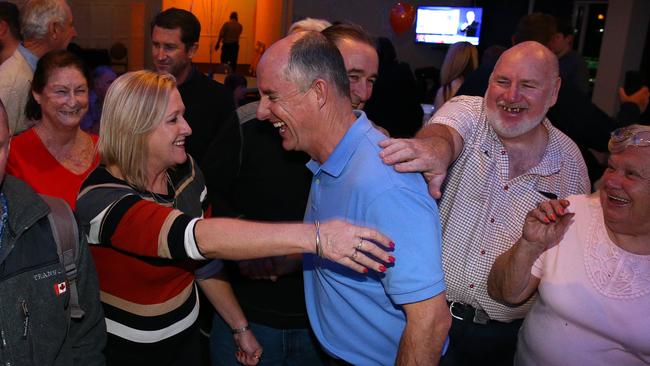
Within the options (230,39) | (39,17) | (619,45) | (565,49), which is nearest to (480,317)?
(39,17)

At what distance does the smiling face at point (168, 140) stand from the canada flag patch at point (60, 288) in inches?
20.5

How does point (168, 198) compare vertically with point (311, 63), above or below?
below

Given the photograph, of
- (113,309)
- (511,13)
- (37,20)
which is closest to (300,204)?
(113,309)

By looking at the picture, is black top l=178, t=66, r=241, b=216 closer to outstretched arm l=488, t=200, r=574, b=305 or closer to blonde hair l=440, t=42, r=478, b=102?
outstretched arm l=488, t=200, r=574, b=305

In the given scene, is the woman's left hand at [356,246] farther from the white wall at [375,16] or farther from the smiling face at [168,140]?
the white wall at [375,16]

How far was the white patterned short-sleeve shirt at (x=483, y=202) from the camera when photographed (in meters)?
2.26

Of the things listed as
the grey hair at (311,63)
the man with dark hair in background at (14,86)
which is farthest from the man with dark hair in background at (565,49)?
the man with dark hair in background at (14,86)

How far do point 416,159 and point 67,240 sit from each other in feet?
3.15

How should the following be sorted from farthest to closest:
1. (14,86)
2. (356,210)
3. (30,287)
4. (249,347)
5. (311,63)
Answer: (14,86)
(249,347)
(311,63)
(356,210)
(30,287)

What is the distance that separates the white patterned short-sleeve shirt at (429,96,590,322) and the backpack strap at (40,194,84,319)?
1.39 metres

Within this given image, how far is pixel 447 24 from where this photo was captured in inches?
523

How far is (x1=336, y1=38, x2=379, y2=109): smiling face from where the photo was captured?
2281mm

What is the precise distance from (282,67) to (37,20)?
8.12 feet

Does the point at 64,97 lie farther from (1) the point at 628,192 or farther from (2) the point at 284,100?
(1) the point at 628,192
